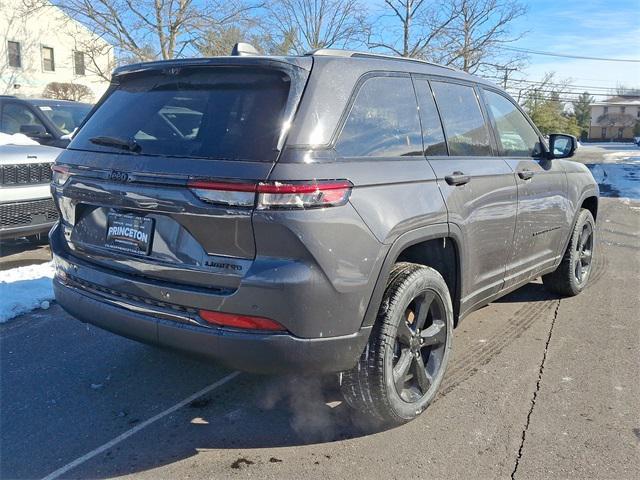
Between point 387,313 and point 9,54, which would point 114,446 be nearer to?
point 387,313

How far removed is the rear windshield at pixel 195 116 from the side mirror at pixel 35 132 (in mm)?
4438

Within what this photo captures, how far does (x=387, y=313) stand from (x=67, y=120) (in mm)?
6982

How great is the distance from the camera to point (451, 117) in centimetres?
359

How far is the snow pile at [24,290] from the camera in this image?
473cm

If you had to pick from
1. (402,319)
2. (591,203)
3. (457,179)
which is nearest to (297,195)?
(402,319)

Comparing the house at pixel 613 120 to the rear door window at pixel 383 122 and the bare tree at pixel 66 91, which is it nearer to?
the bare tree at pixel 66 91

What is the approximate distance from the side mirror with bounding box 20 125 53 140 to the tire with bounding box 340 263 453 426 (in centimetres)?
584

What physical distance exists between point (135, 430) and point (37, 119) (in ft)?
19.4

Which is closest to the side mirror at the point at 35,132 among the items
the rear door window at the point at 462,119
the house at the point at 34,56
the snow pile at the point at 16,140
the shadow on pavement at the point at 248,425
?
the snow pile at the point at 16,140

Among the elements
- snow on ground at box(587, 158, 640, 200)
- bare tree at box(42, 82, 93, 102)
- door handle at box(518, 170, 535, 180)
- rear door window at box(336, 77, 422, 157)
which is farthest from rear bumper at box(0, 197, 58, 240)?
bare tree at box(42, 82, 93, 102)

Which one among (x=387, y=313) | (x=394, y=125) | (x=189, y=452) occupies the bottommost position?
(x=189, y=452)

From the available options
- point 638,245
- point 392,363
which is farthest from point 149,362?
point 638,245

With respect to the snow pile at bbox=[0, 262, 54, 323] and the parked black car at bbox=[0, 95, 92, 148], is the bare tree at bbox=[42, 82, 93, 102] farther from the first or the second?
the snow pile at bbox=[0, 262, 54, 323]

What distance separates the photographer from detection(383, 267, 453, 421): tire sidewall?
2.85m
